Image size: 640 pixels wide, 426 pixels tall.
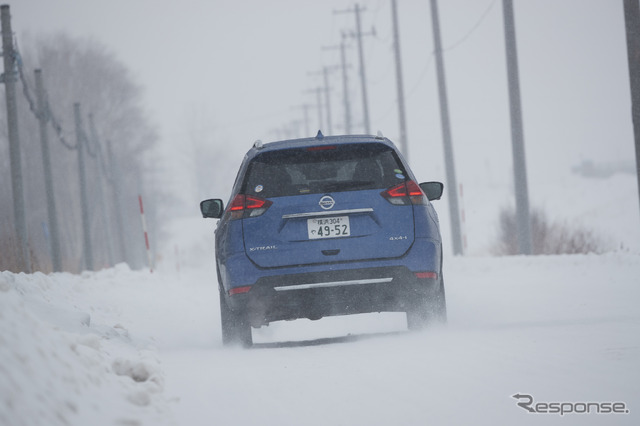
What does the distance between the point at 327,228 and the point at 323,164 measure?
0.64 meters

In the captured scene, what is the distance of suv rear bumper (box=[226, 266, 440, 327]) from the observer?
24.7 feet

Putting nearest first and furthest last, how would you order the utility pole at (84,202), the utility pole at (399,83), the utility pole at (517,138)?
the utility pole at (517,138), the utility pole at (84,202), the utility pole at (399,83)

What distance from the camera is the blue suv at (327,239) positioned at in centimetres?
756

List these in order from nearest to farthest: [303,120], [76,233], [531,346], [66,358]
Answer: [66,358] < [531,346] < [76,233] < [303,120]

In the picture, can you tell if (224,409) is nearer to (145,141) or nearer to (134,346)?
(134,346)

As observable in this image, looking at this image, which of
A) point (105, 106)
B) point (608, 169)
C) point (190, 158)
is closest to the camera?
point (105, 106)

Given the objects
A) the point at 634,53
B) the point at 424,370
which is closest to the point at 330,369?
the point at 424,370

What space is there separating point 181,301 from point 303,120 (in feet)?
233

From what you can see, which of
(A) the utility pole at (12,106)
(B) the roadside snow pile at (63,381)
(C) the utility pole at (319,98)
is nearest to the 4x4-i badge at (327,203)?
(B) the roadside snow pile at (63,381)

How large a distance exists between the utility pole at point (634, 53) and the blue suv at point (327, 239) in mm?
8424

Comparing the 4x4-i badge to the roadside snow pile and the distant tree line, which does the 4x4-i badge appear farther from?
the distant tree line

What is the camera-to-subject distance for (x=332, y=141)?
7.94 meters

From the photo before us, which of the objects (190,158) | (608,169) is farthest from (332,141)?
(190,158)

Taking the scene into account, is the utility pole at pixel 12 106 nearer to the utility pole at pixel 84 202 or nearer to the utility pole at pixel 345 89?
the utility pole at pixel 84 202
